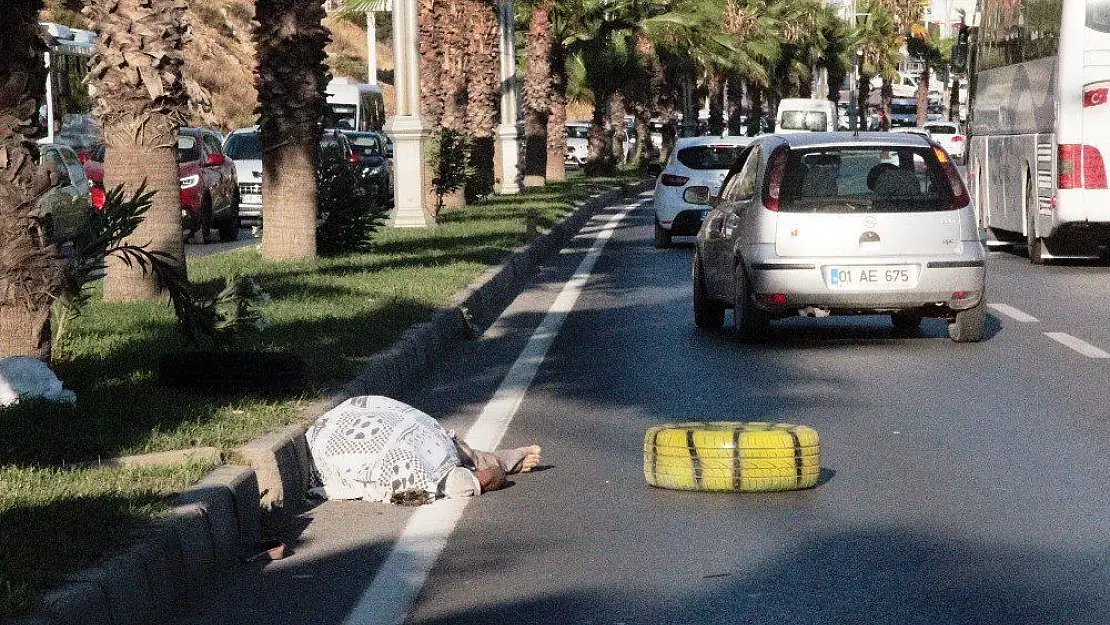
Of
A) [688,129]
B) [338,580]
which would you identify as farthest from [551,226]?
[688,129]

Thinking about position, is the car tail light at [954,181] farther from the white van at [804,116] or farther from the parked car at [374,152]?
the white van at [804,116]

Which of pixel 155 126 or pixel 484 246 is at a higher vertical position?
pixel 155 126

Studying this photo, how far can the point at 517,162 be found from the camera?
40.9 meters

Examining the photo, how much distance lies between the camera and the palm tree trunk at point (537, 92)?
150 feet

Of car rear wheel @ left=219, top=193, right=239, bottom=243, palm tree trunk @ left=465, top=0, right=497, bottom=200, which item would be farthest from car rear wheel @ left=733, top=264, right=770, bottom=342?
palm tree trunk @ left=465, top=0, right=497, bottom=200

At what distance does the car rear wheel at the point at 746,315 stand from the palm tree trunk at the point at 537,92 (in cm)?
3144

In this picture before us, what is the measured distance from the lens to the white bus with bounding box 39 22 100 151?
34.4m

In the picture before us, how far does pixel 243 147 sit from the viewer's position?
3631 centimetres

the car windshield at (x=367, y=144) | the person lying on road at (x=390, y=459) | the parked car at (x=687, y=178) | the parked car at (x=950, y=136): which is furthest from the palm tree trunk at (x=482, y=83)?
the person lying on road at (x=390, y=459)

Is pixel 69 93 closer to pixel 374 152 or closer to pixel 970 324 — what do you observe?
pixel 374 152

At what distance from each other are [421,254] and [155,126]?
21.3 feet

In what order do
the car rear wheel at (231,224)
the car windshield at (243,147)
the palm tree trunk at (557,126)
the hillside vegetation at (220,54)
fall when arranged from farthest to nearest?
the hillside vegetation at (220,54) < the palm tree trunk at (557,126) < the car windshield at (243,147) < the car rear wheel at (231,224)

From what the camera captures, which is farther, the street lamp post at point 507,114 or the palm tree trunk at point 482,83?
the street lamp post at point 507,114

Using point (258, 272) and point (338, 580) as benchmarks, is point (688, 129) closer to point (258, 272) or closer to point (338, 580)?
point (258, 272)
